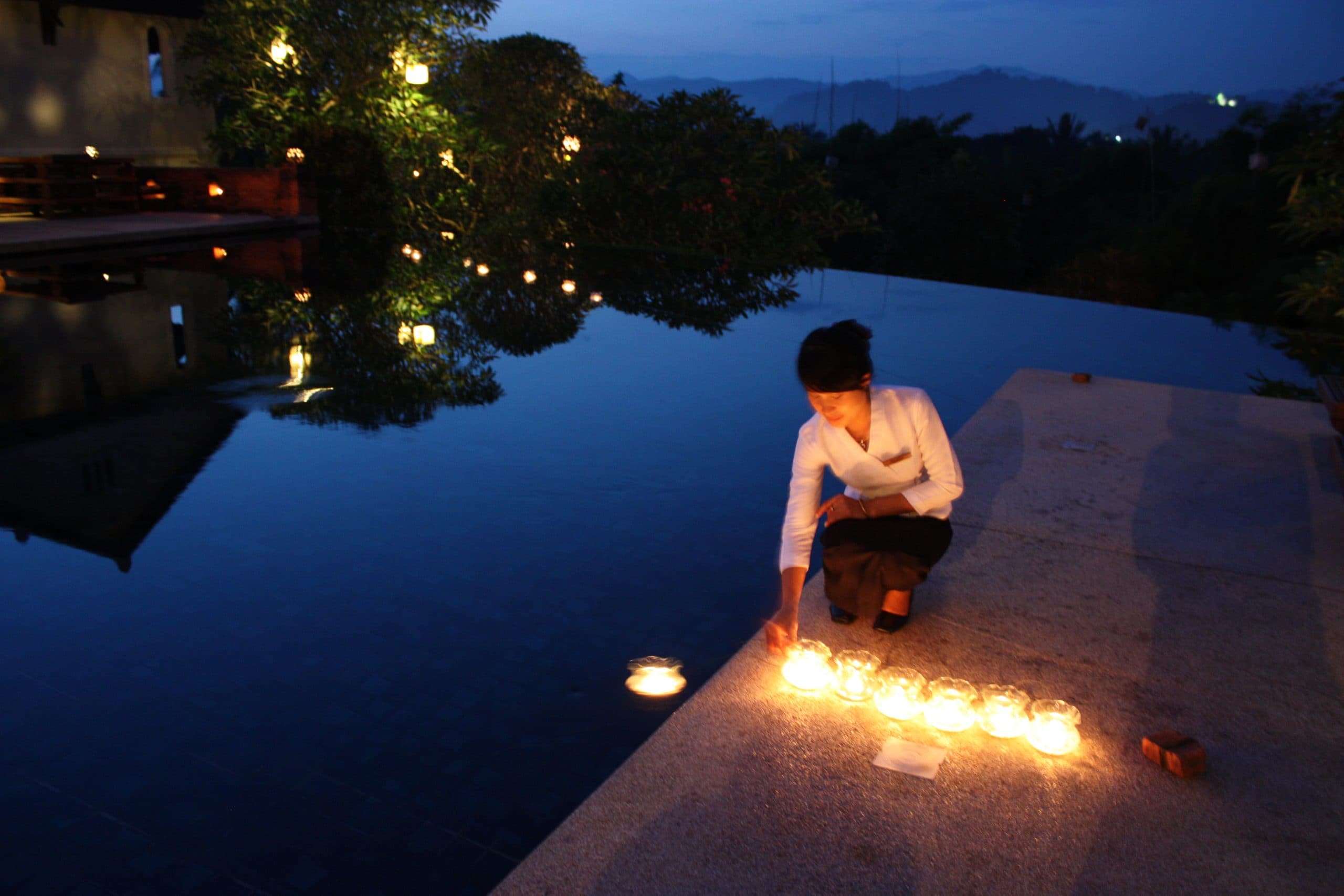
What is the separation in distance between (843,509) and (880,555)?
0.20m

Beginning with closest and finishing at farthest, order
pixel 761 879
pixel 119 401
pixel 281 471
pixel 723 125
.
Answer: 1. pixel 761 879
2. pixel 281 471
3. pixel 119 401
4. pixel 723 125

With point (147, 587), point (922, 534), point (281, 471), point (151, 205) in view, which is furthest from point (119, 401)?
point (151, 205)

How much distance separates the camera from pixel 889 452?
10.2 feet

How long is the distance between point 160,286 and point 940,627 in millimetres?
9155

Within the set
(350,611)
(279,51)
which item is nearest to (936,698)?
(350,611)

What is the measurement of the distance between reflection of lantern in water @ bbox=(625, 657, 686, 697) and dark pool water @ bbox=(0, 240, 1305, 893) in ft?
0.16

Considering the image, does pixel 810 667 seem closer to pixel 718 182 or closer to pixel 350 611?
pixel 350 611

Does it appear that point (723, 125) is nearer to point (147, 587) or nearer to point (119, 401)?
point (119, 401)

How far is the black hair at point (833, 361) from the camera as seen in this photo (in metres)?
2.69

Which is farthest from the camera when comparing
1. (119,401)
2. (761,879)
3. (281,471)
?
(119,401)

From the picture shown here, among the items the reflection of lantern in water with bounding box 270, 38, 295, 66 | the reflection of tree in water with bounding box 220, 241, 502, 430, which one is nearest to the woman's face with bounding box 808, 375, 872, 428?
the reflection of tree in water with bounding box 220, 241, 502, 430

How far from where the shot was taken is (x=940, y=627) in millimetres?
3201

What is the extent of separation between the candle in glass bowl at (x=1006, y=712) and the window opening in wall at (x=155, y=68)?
820 inches

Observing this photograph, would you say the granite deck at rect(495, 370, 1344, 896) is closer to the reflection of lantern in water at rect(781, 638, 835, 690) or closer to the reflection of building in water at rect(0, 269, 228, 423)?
the reflection of lantern in water at rect(781, 638, 835, 690)
